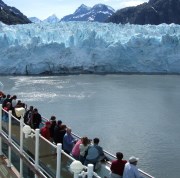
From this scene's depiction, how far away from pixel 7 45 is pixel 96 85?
10.7 metres

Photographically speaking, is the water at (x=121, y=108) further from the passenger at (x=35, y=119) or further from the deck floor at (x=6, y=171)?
the deck floor at (x=6, y=171)

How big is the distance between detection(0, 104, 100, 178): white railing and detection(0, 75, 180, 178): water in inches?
218

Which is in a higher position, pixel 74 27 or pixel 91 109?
pixel 74 27

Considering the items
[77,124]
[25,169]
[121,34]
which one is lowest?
[77,124]

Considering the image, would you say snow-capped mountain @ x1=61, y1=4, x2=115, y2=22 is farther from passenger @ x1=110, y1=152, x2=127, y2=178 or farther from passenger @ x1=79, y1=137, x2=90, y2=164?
passenger @ x1=110, y1=152, x2=127, y2=178

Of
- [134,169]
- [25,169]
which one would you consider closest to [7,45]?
[25,169]

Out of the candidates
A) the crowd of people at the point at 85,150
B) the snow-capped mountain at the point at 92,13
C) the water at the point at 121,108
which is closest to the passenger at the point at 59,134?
the crowd of people at the point at 85,150

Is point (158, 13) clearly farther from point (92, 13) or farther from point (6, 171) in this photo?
point (6, 171)

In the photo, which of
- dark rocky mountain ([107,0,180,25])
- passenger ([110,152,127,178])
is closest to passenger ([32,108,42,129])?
passenger ([110,152,127,178])

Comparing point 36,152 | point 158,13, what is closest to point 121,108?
point 36,152

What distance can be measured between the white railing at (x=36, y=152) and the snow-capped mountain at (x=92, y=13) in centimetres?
15941

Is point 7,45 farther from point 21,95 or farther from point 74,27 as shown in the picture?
point 21,95

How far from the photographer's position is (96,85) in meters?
32.6

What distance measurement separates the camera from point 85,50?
39594mm
